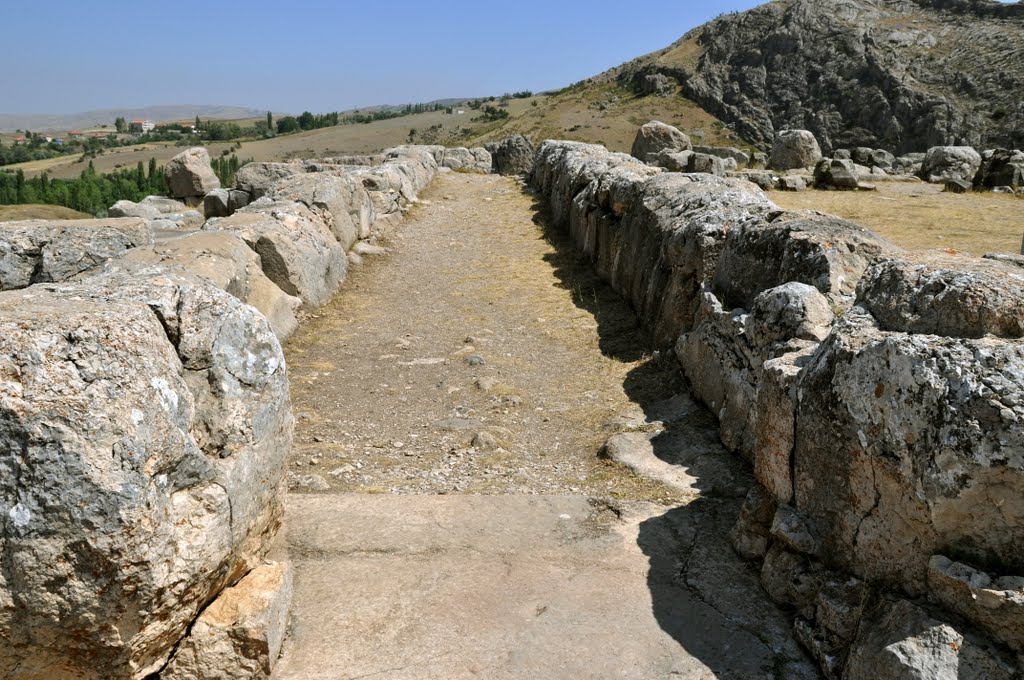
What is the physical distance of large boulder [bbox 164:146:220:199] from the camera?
72.1ft

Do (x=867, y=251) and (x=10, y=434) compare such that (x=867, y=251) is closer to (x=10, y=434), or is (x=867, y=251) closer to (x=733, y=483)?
(x=733, y=483)

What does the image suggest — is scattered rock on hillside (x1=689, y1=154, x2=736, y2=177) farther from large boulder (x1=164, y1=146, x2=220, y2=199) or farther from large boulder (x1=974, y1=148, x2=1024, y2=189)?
large boulder (x1=164, y1=146, x2=220, y2=199)

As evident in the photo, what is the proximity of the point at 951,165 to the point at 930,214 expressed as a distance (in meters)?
8.14

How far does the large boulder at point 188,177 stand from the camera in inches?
866

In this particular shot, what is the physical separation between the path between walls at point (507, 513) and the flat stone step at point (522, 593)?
1 cm

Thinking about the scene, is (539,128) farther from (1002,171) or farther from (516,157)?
(1002,171)

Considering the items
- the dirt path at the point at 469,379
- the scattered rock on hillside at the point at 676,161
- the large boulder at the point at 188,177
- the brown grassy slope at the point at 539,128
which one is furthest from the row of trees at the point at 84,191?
the dirt path at the point at 469,379

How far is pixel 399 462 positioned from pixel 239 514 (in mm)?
2369

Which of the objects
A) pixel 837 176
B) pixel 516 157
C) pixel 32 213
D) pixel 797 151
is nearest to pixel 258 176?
pixel 32 213

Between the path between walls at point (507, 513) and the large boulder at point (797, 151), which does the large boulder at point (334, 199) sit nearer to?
the path between walls at point (507, 513)

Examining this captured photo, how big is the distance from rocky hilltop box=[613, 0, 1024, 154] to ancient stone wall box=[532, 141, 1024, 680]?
39718mm

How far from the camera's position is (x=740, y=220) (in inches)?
284

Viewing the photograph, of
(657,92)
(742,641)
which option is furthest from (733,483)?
(657,92)

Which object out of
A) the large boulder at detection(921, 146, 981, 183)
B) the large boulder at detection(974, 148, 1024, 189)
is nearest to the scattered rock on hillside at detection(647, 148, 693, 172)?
the large boulder at detection(921, 146, 981, 183)
